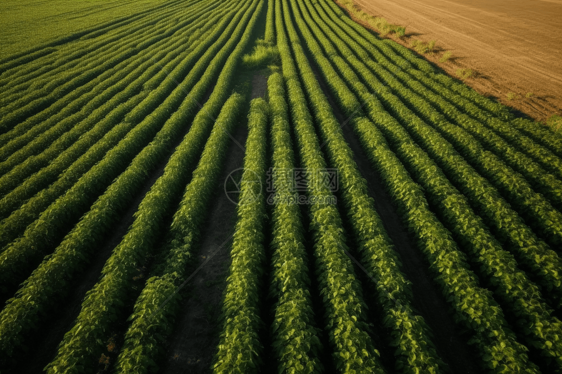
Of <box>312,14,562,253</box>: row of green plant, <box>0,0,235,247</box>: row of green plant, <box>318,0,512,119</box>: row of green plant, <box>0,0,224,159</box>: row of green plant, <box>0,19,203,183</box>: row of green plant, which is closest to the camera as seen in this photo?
<box>312,14,562,253</box>: row of green plant

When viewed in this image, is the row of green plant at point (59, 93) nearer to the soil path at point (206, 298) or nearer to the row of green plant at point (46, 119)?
the row of green plant at point (46, 119)

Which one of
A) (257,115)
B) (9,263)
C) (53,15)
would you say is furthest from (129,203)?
(53,15)

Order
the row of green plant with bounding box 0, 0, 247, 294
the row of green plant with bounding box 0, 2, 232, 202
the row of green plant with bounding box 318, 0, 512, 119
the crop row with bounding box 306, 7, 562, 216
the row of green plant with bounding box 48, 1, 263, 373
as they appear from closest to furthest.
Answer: the row of green plant with bounding box 48, 1, 263, 373
the row of green plant with bounding box 0, 0, 247, 294
the crop row with bounding box 306, 7, 562, 216
the row of green plant with bounding box 0, 2, 232, 202
the row of green plant with bounding box 318, 0, 512, 119

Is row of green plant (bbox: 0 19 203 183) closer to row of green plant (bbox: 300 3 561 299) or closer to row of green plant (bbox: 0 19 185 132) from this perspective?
row of green plant (bbox: 0 19 185 132)

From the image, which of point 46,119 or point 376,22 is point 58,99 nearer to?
point 46,119

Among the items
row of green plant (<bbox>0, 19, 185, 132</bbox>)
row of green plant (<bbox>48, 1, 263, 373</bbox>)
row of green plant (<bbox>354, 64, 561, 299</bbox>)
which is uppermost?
row of green plant (<bbox>0, 19, 185, 132</bbox>)

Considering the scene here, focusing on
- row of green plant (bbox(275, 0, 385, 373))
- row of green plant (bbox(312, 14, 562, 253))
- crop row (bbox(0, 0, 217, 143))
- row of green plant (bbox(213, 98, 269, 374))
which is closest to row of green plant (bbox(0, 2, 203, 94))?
crop row (bbox(0, 0, 217, 143))

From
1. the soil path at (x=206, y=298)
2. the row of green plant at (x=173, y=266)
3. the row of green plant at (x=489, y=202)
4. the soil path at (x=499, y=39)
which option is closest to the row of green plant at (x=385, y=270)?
the row of green plant at (x=489, y=202)
